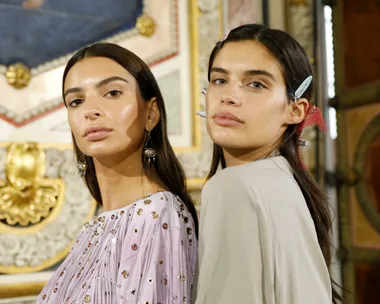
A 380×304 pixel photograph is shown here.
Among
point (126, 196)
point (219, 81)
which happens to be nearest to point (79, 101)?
point (126, 196)

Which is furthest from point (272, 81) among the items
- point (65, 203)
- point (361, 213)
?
point (361, 213)

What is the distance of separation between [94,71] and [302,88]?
0.43 m

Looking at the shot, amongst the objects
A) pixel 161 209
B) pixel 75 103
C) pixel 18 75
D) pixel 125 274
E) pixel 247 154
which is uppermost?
pixel 18 75

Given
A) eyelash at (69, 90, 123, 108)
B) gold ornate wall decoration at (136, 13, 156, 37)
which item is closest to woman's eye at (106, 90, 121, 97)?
eyelash at (69, 90, 123, 108)

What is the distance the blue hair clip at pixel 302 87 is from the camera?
1004 millimetres

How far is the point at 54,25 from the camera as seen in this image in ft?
6.27

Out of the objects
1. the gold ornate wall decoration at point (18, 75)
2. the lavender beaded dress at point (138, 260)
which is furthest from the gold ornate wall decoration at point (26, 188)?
the lavender beaded dress at point (138, 260)

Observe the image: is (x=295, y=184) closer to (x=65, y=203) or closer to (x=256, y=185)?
(x=256, y=185)

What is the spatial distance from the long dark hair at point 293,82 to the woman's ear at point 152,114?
0.76 feet

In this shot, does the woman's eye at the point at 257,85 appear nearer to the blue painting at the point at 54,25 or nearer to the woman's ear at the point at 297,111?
the woman's ear at the point at 297,111

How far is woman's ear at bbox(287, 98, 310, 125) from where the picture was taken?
3.31ft

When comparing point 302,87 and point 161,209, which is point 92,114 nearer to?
point 161,209

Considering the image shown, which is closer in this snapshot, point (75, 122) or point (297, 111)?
point (297, 111)

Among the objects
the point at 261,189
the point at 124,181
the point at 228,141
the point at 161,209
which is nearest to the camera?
the point at 261,189
